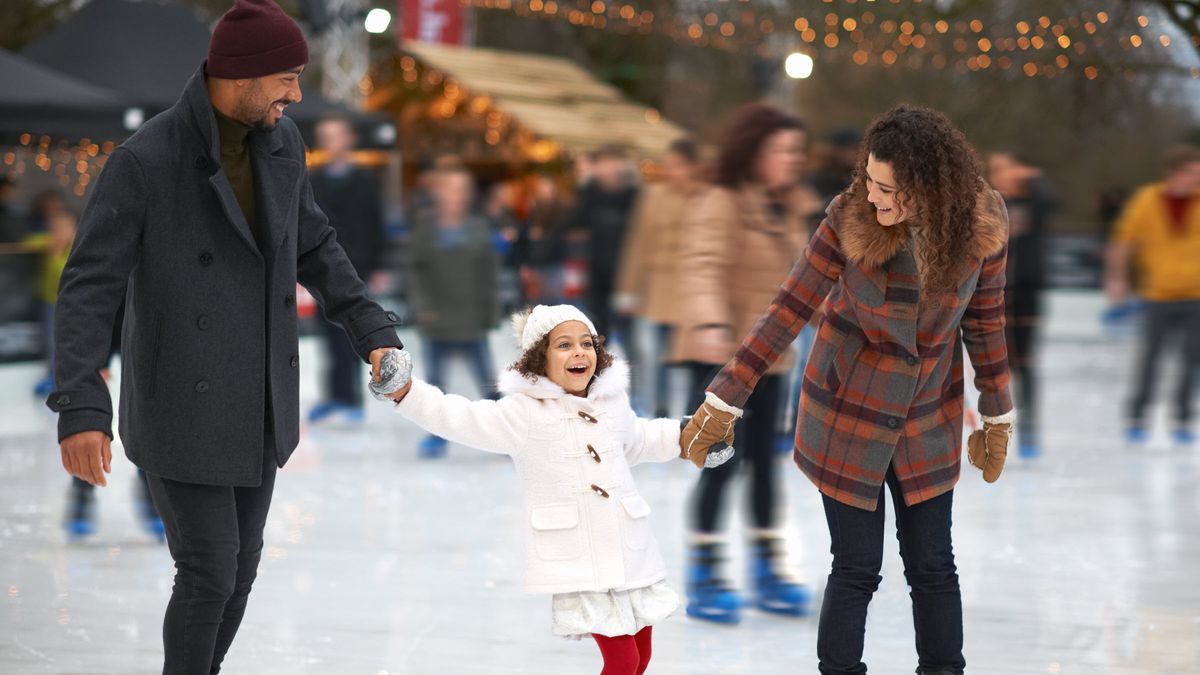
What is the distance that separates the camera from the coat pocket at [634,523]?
3062 mm

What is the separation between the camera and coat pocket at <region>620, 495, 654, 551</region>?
3062mm

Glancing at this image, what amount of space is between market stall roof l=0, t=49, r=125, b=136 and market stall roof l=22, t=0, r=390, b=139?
1261mm

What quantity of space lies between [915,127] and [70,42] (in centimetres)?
1224

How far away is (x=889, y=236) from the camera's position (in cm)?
298

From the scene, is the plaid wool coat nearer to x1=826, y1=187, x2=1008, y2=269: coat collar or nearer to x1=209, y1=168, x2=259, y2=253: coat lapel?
x1=826, y1=187, x2=1008, y2=269: coat collar

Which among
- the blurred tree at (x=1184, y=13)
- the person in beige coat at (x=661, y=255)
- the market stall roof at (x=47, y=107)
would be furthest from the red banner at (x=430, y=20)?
the person in beige coat at (x=661, y=255)

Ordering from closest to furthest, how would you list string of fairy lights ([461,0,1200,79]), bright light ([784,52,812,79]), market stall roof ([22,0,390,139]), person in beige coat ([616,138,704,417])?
1. person in beige coat ([616,138,704,417])
2. market stall roof ([22,0,390,139])
3. string of fairy lights ([461,0,1200,79])
4. bright light ([784,52,812,79])

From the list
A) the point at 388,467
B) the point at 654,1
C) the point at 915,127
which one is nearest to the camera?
the point at 915,127

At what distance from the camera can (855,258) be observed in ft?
9.79

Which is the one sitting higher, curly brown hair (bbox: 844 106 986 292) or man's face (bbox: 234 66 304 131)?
man's face (bbox: 234 66 304 131)

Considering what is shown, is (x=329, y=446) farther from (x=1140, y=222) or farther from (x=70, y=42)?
(x=70, y=42)

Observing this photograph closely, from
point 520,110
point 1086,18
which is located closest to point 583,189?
point 1086,18

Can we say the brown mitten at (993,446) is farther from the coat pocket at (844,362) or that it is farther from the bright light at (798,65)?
the bright light at (798,65)

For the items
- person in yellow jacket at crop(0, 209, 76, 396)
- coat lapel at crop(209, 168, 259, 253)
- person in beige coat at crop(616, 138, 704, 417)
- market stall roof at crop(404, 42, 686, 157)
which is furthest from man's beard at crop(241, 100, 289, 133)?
market stall roof at crop(404, 42, 686, 157)
